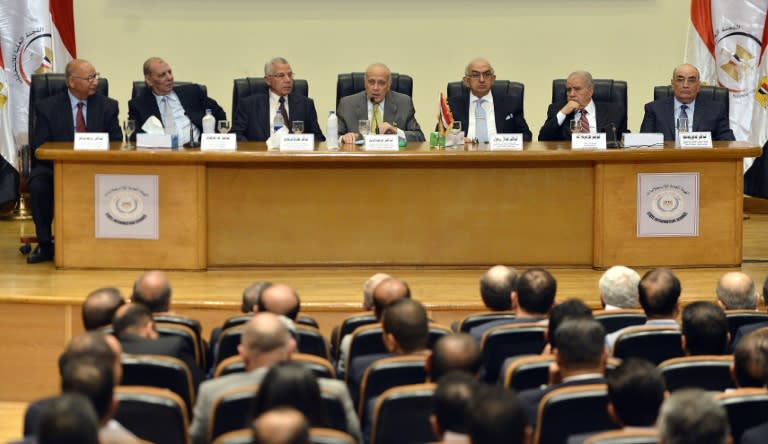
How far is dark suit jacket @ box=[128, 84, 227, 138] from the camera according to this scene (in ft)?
26.0

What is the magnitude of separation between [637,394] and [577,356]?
44 centimetres

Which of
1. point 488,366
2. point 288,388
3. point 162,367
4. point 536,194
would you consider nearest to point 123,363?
point 162,367

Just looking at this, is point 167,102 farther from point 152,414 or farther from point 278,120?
point 152,414

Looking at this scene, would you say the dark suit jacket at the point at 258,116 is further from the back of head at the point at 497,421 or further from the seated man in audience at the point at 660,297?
the back of head at the point at 497,421

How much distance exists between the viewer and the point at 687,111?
26.3ft

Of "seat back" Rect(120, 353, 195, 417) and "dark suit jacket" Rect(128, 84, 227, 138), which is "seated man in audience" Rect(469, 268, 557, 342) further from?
"dark suit jacket" Rect(128, 84, 227, 138)

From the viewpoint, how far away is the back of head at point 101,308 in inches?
174

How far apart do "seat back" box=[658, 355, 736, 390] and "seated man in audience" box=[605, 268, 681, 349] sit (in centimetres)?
Answer: 58

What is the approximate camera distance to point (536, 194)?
7.02 meters

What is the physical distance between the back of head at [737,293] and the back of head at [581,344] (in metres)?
1.45

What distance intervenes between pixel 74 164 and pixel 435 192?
2.09 meters

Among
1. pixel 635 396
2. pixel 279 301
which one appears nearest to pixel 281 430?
pixel 635 396

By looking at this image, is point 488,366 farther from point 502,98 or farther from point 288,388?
point 502,98

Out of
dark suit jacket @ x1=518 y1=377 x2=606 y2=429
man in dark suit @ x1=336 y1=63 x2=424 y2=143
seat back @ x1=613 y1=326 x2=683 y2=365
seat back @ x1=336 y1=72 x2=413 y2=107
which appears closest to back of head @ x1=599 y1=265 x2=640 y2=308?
seat back @ x1=613 y1=326 x2=683 y2=365
